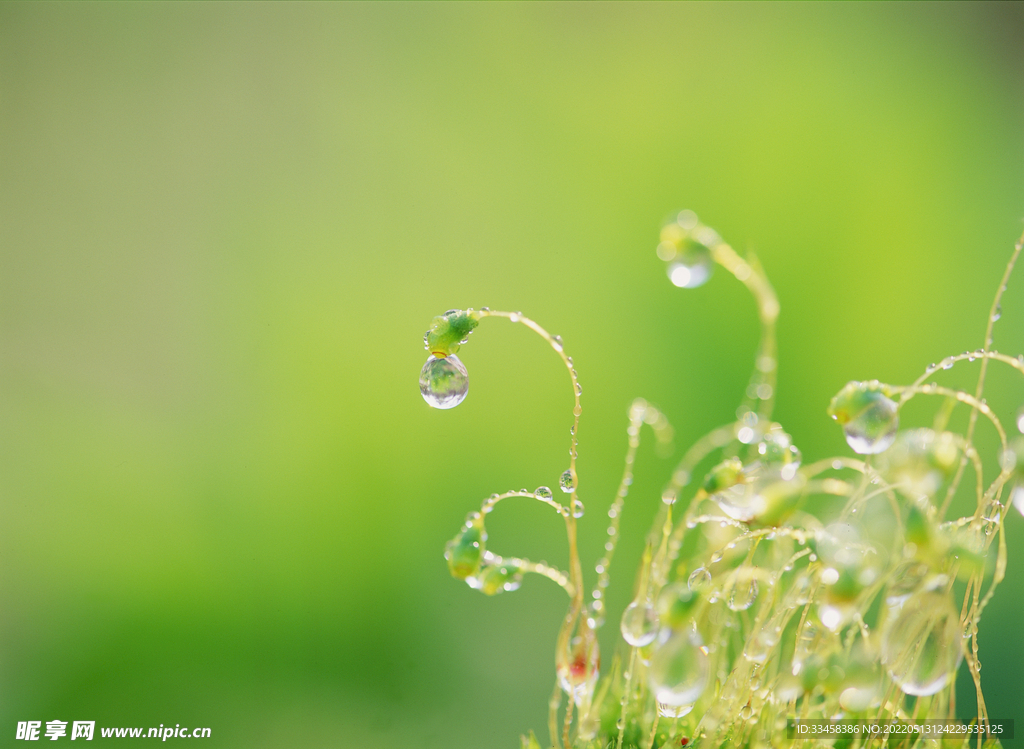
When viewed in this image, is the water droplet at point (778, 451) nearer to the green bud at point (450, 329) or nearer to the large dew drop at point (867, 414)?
the large dew drop at point (867, 414)

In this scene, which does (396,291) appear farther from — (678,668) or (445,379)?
(678,668)

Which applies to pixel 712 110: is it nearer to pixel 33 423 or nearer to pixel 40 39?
pixel 40 39

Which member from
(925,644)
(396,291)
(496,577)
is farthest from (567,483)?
(396,291)

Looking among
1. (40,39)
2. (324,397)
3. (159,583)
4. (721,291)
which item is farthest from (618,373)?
(40,39)

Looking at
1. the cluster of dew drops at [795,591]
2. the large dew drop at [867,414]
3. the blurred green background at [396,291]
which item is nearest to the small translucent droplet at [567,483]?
the cluster of dew drops at [795,591]

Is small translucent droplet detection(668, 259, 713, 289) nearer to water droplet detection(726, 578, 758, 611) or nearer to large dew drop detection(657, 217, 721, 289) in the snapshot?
large dew drop detection(657, 217, 721, 289)

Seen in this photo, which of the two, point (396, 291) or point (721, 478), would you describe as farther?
point (396, 291)
